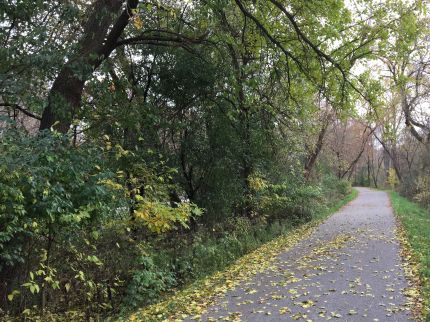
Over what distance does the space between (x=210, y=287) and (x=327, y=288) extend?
2133 millimetres

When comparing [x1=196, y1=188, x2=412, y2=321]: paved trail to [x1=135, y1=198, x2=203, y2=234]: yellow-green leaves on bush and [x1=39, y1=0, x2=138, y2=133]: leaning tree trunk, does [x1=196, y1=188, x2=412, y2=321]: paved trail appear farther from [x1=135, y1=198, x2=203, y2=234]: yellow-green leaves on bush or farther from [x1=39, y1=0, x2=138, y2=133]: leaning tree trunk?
[x1=39, y1=0, x2=138, y2=133]: leaning tree trunk

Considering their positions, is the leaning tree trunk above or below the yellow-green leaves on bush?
above

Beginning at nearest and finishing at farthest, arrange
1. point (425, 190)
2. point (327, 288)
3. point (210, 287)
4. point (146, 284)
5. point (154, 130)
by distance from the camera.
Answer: point (327, 288) → point (210, 287) → point (146, 284) → point (154, 130) → point (425, 190)

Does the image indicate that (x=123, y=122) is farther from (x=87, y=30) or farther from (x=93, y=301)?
(x=93, y=301)

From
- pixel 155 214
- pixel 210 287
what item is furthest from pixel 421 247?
pixel 155 214

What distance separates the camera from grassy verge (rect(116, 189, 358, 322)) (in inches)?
254

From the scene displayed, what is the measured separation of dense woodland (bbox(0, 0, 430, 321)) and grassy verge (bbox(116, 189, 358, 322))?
2.13ft

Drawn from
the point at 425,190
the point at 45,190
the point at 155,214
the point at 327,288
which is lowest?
the point at 327,288

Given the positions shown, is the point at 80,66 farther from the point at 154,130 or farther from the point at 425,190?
the point at 425,190

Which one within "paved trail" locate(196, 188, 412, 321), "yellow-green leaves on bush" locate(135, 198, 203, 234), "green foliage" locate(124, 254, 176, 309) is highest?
"yellow-green leaves on bush" locate(135, 198, 203, 234)

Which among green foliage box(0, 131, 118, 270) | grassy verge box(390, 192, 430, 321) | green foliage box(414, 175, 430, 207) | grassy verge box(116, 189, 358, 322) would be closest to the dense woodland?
green foliage box(0, 131, 118, 270)

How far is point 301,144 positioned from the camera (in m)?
15.4

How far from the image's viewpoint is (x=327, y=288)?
279 inches

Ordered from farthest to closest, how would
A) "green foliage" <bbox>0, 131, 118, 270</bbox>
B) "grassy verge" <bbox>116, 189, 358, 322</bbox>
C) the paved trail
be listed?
"grassy verge" <bbox>116, 189, 358, 322</bbox>
the paved trail
"green foliage" <bbox>0, 131, 118, 270</bbox>
